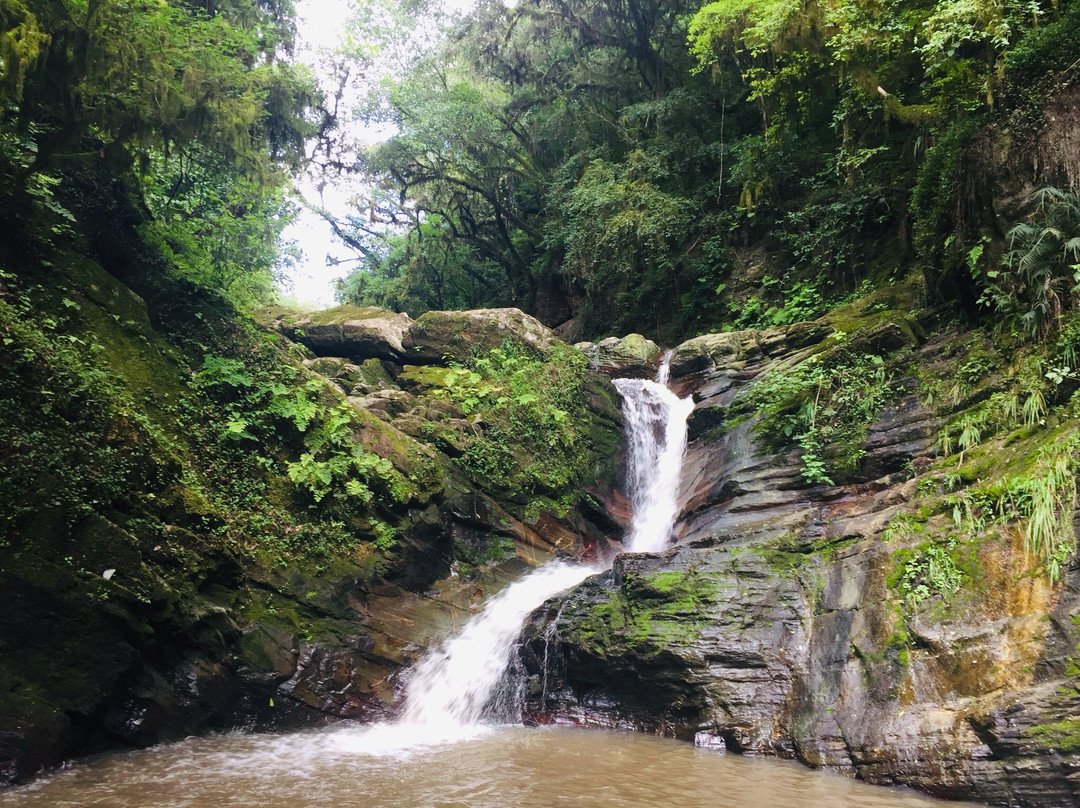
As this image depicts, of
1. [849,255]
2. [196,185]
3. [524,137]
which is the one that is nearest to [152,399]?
[196,185]

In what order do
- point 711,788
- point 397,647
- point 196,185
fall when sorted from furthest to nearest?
point 196,185 → point 397,647 → point 711,788

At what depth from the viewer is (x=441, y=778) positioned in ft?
18.6

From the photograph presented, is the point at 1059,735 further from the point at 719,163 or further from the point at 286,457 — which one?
the point at 719,163

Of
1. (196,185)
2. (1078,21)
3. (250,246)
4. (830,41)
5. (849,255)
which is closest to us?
(1078,21)

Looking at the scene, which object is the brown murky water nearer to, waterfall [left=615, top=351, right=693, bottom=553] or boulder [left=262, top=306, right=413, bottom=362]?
waterfall [left=615, top=351, right=693, bottom=553]

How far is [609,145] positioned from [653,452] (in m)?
12.0

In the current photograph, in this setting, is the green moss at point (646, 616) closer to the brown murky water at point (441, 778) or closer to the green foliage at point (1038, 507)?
the brown murky water at point (441, 778)

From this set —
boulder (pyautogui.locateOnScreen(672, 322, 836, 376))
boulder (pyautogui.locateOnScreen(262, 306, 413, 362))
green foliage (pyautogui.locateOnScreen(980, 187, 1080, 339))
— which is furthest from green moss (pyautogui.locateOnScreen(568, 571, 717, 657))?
boulder (pyautogui.locateOnScreen(262, 306, 413, 362))

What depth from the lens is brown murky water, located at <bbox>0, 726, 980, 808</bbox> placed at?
501cm

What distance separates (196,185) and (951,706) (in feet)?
48.2

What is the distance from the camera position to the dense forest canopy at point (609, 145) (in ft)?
28.2

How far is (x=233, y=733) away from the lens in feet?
23.5

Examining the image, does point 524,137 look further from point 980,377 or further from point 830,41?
point 980,377

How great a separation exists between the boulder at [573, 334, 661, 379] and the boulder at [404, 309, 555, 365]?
4.13 feet
